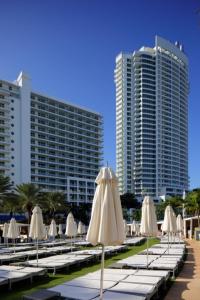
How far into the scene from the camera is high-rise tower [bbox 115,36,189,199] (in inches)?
5108

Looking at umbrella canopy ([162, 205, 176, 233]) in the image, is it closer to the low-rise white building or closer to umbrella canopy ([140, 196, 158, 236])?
umbrella canopy ([140, 196, 158, 236])

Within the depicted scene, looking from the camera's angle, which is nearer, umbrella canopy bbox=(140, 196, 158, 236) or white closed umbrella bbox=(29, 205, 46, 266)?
umbrella canopy bbox=(140, 196, 158, 236)

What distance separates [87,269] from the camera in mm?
15797

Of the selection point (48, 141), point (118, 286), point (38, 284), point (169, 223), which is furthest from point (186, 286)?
point (48, 141)

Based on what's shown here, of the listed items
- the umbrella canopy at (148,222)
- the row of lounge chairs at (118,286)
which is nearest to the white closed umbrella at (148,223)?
the umbrella canopy at (148,222)

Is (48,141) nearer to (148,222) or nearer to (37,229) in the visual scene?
(37,229)

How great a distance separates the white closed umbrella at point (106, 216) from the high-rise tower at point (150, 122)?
120159 millimetres

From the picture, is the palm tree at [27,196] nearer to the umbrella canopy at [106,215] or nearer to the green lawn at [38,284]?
the green lawn at [38,284]

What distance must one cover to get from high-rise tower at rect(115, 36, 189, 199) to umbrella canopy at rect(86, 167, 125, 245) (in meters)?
120

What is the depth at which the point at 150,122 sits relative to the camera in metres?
132

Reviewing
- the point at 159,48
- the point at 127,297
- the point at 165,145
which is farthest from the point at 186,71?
the point at 127,297

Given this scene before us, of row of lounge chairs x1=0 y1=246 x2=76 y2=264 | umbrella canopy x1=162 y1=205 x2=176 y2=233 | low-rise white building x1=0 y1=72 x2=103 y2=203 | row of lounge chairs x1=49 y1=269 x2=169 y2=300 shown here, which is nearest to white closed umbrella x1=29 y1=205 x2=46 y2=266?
row of lounge chairs x1=0 y1=246 x2=76 y2=264

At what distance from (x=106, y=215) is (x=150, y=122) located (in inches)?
4970

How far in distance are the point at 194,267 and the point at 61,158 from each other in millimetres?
85294
